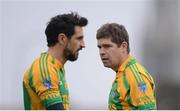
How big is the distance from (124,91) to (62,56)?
0.80m

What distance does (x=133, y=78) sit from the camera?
8992 mm

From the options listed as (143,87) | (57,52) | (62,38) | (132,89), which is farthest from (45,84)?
(143,87)

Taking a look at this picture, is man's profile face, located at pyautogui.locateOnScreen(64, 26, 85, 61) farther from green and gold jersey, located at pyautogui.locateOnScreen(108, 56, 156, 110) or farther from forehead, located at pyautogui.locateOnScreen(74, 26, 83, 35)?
green and gold jersey, located at pyautogui.locateOnScreen(108, 56, 156, 110)

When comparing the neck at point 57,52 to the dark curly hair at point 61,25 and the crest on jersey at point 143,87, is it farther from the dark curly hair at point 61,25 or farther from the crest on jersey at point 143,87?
the crest on jersey at point 143,87

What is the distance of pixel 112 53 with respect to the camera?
30.2ft

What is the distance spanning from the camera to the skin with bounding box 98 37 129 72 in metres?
9.22

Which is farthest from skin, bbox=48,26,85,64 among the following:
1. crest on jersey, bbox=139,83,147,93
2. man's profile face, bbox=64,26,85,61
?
crest on jersey, bbox=139,83,147,93

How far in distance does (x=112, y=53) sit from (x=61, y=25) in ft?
2.03

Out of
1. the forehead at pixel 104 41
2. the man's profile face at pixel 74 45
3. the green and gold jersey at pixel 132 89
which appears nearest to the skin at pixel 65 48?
the man's profile face at pixel 74 45

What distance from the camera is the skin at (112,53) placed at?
30.2 ft

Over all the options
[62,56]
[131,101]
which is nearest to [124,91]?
[131,101]

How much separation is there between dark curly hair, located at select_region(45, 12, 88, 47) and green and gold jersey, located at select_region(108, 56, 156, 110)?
2.19 ft

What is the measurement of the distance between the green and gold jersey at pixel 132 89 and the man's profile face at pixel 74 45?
1.65 feet

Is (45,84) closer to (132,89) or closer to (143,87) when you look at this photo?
(132,89)
